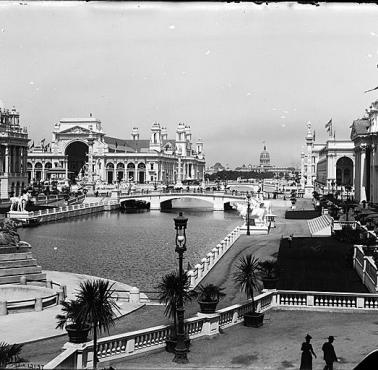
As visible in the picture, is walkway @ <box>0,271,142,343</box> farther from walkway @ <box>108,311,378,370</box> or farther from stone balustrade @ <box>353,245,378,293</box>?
stone balustrade @ <box>353,245,378,293</box>

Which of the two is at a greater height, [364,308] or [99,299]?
[99,299]

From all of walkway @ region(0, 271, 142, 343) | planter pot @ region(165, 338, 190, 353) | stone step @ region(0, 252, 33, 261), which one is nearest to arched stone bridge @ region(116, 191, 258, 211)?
stone step @ region(0, 252, 33, 261)

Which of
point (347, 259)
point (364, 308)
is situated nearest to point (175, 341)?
point (364, 308)

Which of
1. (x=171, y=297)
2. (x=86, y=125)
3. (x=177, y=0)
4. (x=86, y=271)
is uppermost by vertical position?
(x=86, y=125)

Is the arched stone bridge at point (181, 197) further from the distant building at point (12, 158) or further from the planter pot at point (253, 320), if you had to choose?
the planter pot at point (253, 320)

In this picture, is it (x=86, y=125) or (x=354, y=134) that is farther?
(x=86, y=125)

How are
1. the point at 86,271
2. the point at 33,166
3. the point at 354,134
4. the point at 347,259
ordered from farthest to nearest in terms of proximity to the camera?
the point at 33,166 < the point at 354,134 < the point at 86,271 < the point at 347,259

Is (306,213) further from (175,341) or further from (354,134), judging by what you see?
(175,341)
